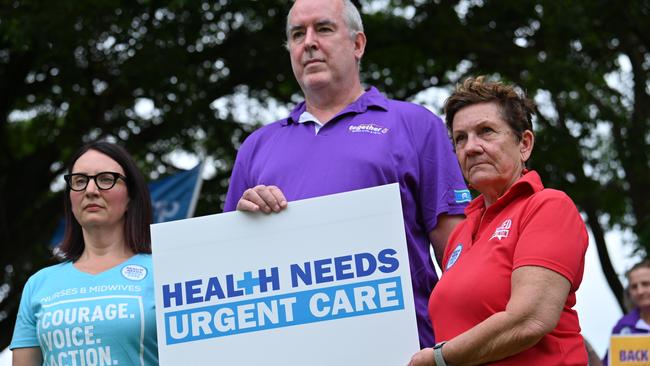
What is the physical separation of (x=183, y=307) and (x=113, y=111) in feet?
32.1

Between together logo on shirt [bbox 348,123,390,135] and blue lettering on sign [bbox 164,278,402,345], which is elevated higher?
together logo on shirt [bbox 348,123,390,135]

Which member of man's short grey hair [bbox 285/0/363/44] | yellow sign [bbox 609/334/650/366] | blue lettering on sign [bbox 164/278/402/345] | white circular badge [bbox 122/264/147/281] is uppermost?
man's short grey hair [bbox 285/0/363/44]

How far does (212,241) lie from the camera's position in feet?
12.9

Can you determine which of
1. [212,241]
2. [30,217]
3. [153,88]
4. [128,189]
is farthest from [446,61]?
[212,241]

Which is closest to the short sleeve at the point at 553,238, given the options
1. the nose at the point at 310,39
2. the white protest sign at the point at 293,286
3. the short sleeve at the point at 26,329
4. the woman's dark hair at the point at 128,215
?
the white protest sign at the point at 293,286

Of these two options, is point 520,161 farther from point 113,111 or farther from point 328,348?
point 113,111

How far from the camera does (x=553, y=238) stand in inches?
137

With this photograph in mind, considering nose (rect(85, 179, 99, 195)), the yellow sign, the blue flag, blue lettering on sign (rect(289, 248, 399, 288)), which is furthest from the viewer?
the blue flag

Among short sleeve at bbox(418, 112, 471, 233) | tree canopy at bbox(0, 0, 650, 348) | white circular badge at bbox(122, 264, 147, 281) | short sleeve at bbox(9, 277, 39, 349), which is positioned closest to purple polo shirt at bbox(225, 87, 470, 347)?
short sleeve at bbox(418, 112, 471, 233)

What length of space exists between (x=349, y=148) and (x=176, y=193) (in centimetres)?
856

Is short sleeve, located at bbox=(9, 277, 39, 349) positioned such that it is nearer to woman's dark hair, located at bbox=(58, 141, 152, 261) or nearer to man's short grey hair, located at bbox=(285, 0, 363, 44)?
woman's dark hair, located at bbox=(58, 141, 152, 261)

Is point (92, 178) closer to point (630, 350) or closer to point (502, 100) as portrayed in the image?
point (502, 100)

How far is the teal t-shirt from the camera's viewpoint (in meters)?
4.48

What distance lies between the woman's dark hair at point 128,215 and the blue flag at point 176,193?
23.5 feet
